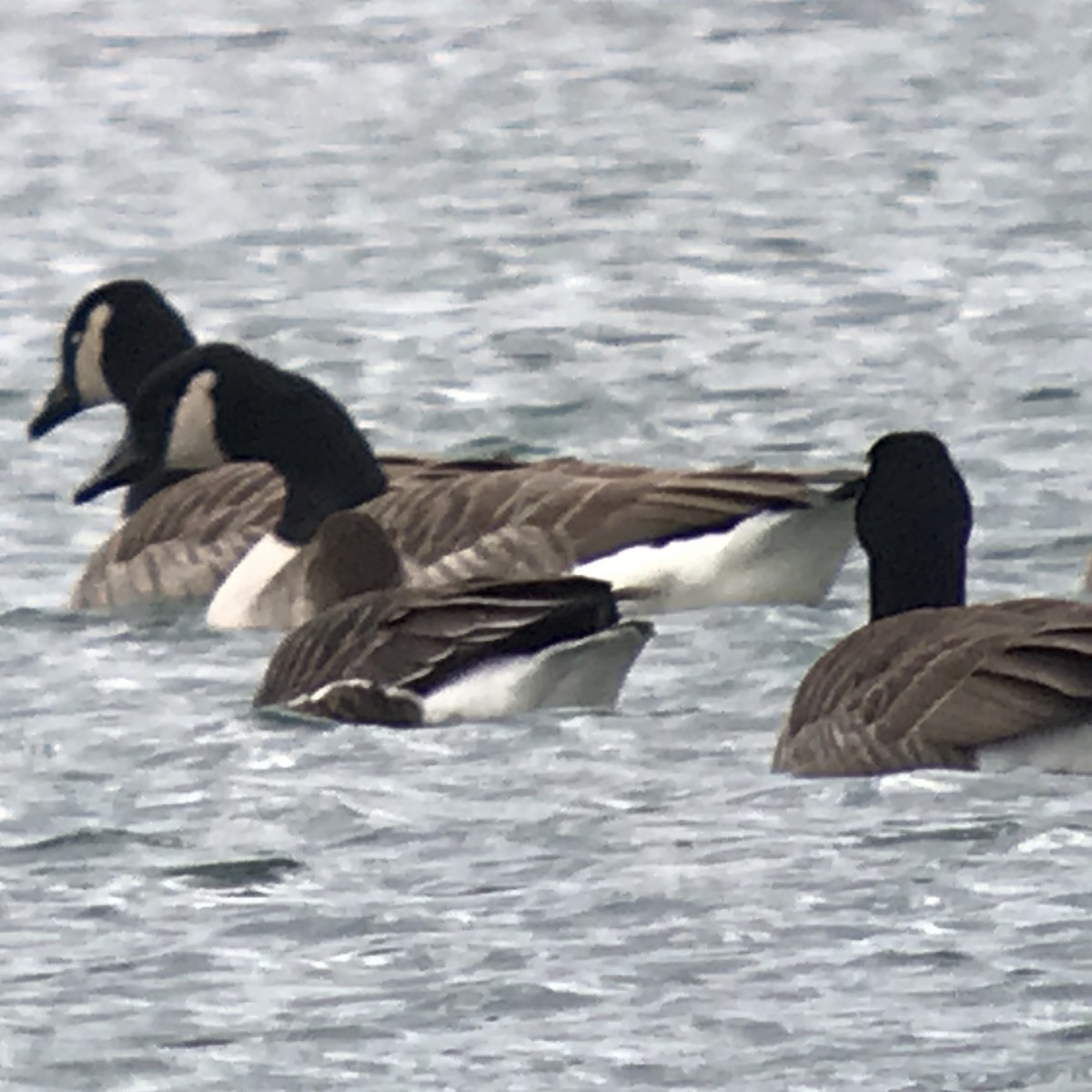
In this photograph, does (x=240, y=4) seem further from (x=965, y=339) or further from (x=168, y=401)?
(x=168, y=401)

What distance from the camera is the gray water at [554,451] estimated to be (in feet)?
28.9

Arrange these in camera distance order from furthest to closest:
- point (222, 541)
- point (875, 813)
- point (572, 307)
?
point (572, 307) → point (222, 541) → point (875, 813)

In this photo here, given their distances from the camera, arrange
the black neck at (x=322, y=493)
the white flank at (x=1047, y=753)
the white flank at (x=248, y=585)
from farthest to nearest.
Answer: the black neck at (x=322, y=493) < the white flank at (x=248, y=585) < the white flank at (x=1047, y=753)

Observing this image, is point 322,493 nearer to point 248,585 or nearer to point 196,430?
point 248,585

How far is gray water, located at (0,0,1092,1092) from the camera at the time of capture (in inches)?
347

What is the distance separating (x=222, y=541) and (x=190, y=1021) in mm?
5915

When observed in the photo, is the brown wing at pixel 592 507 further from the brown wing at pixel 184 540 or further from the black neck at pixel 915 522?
the black neck at pixel 915 522

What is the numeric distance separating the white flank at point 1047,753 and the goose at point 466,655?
64.7 inches

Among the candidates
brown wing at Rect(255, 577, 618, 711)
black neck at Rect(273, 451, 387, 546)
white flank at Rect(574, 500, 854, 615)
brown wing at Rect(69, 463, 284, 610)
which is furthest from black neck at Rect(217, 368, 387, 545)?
brown wing at Rect(255, 577, 618, 711)

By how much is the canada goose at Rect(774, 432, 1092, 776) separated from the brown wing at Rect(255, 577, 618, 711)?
0.86 metres

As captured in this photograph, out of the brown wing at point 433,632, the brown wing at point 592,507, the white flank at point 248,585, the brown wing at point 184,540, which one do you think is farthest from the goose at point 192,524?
the brown wing at point 433,632

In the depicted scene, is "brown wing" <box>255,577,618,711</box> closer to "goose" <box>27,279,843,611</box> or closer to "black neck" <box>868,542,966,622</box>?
"black neck" <box>868,542,966,622</box>

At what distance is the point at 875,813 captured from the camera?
1031 cm

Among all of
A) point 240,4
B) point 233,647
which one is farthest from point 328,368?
point 240,4
